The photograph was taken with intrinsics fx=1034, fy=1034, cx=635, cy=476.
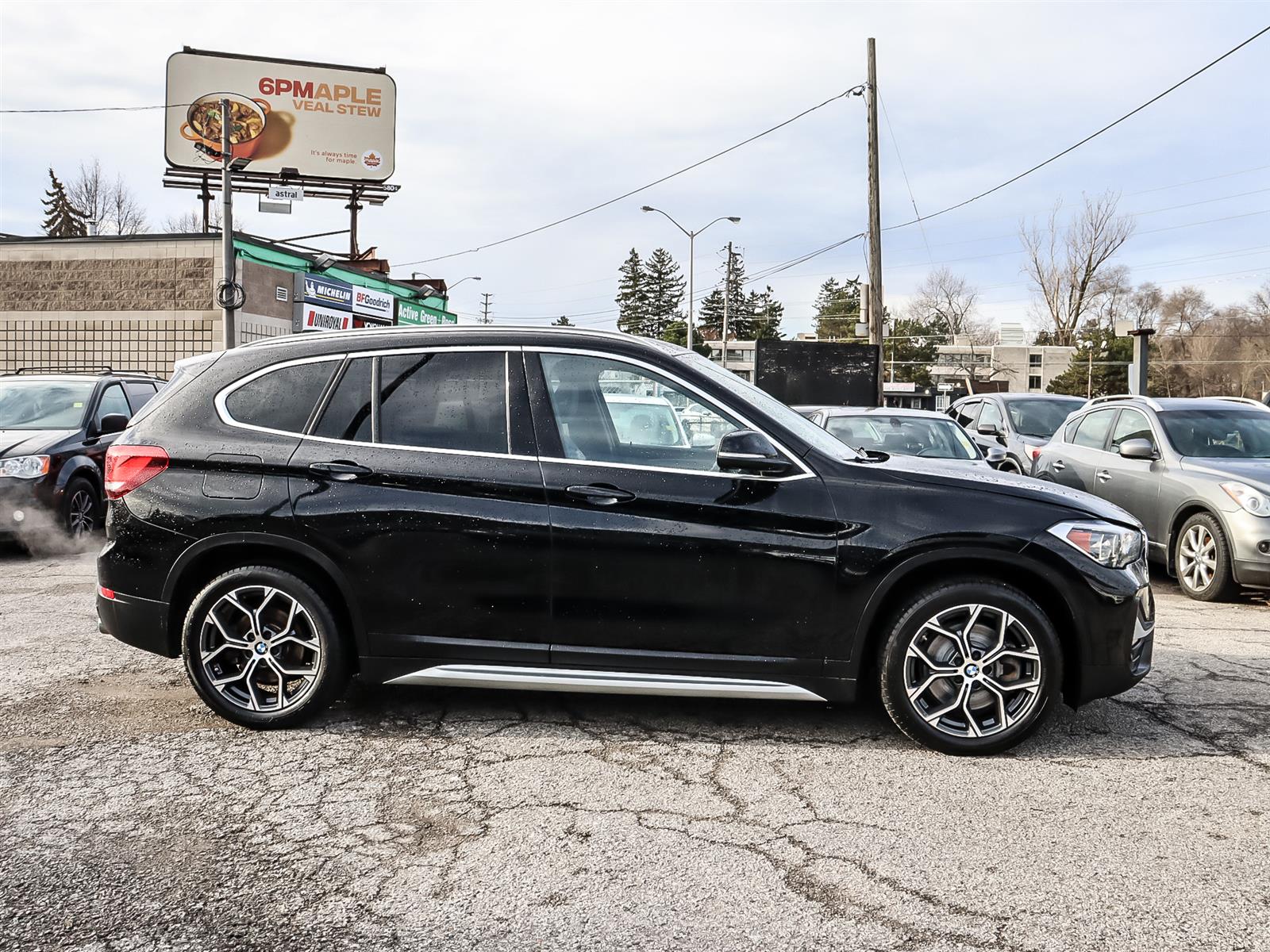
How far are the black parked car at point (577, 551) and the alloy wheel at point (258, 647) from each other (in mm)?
10

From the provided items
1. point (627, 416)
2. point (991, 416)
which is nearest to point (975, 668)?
point (627, 416)

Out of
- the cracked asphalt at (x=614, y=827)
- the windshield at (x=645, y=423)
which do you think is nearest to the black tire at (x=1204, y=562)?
the cracked asphalt at (x=614, y=827)

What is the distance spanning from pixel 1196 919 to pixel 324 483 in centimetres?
354

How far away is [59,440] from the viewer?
9906 mm

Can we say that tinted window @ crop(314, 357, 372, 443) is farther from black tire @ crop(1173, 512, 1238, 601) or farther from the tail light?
black tire @ crop(1173, 512, 1238, 601)

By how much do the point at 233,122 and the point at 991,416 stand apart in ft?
96.8

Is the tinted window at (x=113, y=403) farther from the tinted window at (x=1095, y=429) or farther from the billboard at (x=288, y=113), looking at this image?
the billboard at (x=288, y=113)

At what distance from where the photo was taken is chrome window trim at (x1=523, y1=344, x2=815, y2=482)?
4.31 m

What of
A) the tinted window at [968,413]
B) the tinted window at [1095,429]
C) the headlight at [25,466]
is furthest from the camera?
the tinted window at [968,413]

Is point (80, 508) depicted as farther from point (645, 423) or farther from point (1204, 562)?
point (1204, 562)

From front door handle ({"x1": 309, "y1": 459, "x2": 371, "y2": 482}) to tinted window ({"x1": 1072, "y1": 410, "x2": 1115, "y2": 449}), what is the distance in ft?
26.6

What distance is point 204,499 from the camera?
14.9 feet

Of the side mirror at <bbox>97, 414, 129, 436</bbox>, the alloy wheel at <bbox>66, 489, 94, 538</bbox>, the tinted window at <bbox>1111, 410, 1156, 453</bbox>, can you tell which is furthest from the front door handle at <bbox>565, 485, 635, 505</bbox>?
the alloy wheel at <bbox>66, 489, 94, 538</bbox>

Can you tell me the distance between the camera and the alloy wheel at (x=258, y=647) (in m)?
4.50
